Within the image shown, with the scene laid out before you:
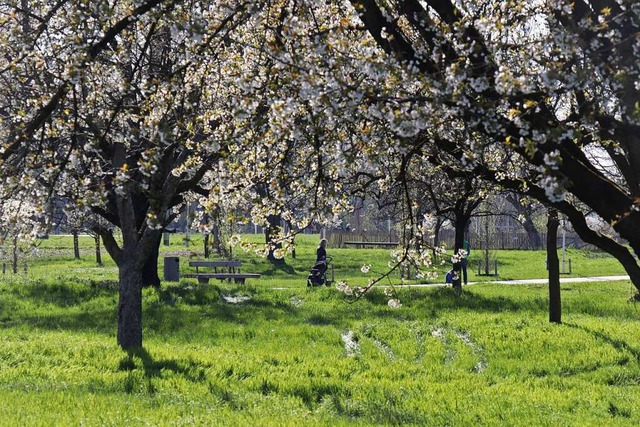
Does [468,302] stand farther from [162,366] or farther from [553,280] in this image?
[162,366]

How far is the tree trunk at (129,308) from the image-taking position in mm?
12469

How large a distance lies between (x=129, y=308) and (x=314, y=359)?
345 cm

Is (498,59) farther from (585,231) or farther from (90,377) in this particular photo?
(90,377)

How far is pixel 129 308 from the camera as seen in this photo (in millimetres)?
12531

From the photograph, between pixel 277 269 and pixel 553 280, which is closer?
pixel 553 280

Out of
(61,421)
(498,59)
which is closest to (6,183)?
(61,421)

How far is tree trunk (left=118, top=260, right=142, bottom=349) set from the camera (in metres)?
12.5

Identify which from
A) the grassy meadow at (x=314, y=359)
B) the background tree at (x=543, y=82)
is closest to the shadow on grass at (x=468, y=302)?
the grassy meadow at (x=314, y=359)

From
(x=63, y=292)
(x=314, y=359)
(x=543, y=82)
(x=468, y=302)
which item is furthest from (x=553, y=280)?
(x=63, y=292)

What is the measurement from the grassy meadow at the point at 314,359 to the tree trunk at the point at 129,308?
1.18ft

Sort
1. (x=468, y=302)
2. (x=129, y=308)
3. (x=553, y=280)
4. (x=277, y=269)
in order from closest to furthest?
(x=129, y=308)
(x=553, y=280)
(x=468, y=302)
(x=277, y=269)

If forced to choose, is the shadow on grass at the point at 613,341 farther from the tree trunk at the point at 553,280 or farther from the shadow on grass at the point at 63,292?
the shadow on grass at the point at 63,292

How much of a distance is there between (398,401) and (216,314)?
8822 millimetres

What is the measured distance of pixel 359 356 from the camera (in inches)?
500
